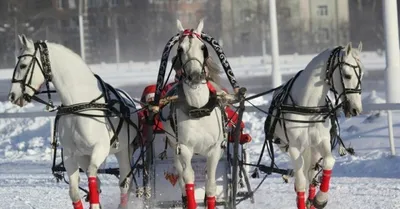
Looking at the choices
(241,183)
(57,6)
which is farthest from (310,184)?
(57,6)

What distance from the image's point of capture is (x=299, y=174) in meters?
9.06

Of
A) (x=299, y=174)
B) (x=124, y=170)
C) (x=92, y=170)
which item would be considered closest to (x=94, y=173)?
(x=92, y=170)

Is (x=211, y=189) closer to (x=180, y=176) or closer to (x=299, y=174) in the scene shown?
(x=180, y=176)

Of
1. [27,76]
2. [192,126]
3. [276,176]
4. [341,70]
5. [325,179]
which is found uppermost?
[27,76]

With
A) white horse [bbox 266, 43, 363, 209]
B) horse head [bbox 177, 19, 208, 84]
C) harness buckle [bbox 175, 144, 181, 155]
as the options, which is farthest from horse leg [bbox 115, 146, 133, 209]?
white horse [bbox 266, 43, 363, 209]

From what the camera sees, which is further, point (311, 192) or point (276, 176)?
point (276, 176)

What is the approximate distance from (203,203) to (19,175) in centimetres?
602

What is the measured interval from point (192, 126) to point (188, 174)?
46 cm

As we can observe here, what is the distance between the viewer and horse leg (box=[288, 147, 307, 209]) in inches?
354

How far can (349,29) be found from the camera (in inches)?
1981

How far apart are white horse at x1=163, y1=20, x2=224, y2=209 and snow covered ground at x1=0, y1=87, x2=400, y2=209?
1388mm

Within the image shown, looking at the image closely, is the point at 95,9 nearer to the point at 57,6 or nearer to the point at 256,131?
the point at 57,6

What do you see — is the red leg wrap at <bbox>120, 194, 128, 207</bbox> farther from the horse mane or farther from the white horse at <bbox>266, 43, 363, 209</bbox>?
the white horse at <bbox>266, 43, 363, 209</bbox>

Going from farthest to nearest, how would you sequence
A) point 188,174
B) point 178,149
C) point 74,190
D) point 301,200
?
point 301,200
point 74,190
point 188,174
point 178,149
